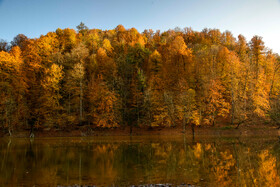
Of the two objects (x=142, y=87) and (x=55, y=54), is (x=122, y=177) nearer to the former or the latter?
(x=142, y=87)

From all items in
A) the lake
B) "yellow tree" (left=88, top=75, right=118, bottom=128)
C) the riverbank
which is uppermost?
"yellow tree" (left=88, top=75, right=118, bottom=128)

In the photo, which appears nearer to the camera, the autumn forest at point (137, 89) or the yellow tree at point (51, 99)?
the autumn forest at point (137, 89)

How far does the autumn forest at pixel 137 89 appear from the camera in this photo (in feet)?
181

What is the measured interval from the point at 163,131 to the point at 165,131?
0.52m

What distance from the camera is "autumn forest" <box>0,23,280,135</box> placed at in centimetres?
5528

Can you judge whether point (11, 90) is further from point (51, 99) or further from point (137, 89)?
point (137, 89)

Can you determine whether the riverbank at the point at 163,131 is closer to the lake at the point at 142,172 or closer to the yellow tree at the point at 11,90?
the yellow tree at the point at 11,90

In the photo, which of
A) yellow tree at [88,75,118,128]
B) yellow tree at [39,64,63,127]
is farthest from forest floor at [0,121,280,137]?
yellow tree at [39,64,63,127]

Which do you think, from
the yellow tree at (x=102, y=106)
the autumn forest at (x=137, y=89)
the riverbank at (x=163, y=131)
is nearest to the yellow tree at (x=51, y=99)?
the autumn forest at (x=137, y=89)

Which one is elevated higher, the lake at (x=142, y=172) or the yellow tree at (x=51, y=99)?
the yellow tree at (x=51, y=99)

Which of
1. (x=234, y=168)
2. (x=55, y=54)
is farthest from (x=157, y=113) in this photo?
(x=234, y=168)

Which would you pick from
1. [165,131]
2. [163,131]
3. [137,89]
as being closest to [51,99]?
[137,89]

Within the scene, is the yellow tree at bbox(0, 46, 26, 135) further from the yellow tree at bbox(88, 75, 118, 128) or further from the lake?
the lake

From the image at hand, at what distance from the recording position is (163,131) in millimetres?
56969
